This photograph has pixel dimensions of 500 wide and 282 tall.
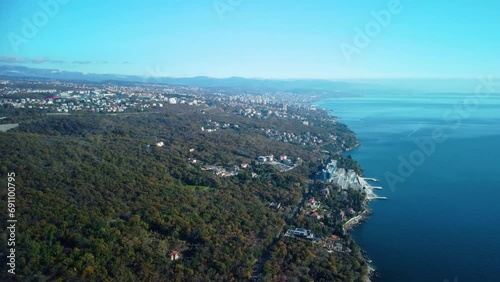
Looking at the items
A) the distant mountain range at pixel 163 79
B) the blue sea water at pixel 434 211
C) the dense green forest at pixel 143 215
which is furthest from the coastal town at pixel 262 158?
the distant mountain range at pixel 163 79

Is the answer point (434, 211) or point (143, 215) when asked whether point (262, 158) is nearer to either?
point (434, 211)

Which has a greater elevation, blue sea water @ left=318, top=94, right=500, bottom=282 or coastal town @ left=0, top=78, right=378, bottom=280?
coastal town @ left=0, top=78, right=378, bottom=280

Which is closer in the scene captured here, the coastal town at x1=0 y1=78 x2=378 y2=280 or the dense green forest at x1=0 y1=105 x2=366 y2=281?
the dense green forest at x1=0 y1=105 x2=366 y2=281

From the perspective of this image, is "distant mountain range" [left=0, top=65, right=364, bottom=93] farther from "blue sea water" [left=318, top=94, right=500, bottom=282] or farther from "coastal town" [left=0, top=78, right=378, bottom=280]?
"blue sea water" [left=318, top=94, right=500, bottom=282]

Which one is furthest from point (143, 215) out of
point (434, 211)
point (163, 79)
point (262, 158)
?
point (163, 79)

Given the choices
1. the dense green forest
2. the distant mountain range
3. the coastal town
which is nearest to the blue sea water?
the coastal town

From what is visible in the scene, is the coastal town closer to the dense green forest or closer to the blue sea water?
the dense green forest

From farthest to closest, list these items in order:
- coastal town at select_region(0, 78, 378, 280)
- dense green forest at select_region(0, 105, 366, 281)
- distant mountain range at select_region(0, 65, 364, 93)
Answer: distant mountain range at select_region(0, 65, 364, 93) → coastal town at select_region(0, 78, 378, 280) → dense green forest at select_region(0, 105, 366, 281)

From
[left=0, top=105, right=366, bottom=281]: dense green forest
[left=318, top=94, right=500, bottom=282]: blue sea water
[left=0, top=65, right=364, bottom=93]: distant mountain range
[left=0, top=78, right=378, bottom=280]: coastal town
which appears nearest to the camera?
[left=0, top=105, right=366, bottom=281]: dense green forest

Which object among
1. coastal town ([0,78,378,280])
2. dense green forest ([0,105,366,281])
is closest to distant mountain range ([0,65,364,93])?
coastal town ([0,78,378,280])
